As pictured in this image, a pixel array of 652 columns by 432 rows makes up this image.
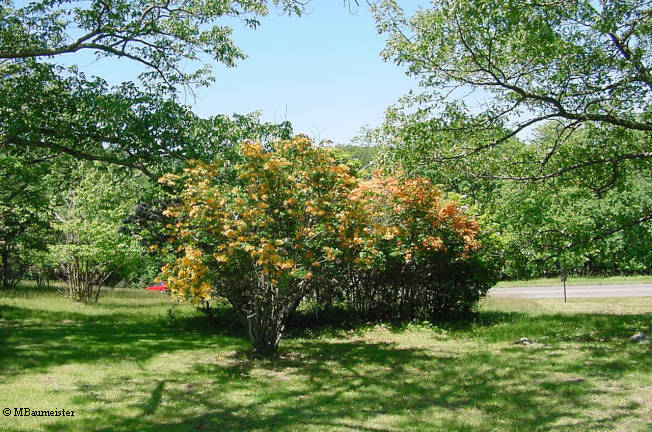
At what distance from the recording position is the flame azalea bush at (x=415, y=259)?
10.8 m

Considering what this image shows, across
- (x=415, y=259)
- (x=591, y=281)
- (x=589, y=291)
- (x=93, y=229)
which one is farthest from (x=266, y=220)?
(x=591, y=281)

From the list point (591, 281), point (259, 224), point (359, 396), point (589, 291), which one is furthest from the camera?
point (591, 281)

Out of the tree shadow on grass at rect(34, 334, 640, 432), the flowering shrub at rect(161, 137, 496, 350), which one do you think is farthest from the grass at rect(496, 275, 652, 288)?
the flowering shrub at rect(161, 137, 496, 350)

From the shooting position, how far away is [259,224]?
795 centimetres

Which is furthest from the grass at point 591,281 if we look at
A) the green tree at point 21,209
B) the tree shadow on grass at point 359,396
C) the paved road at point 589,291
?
A: the green tree at point 21,209

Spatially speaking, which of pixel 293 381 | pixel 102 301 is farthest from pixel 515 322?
pixel 102 301

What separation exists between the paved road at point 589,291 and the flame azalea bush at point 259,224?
1315cm

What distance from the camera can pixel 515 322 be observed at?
1172cm

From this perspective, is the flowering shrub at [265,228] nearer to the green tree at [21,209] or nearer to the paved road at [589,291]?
the green tree at [21,209]

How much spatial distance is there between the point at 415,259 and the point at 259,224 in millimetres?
4489

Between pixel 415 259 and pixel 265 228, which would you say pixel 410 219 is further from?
pixel 265 228

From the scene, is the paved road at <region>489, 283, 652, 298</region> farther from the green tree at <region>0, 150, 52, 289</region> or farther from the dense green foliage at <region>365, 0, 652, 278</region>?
the green tree at <region>0, 150, 52, 289</region>

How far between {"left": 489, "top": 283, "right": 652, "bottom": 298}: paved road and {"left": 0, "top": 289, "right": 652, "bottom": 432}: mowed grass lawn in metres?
6.78

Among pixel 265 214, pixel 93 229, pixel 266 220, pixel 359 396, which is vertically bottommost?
pixel 359 396
